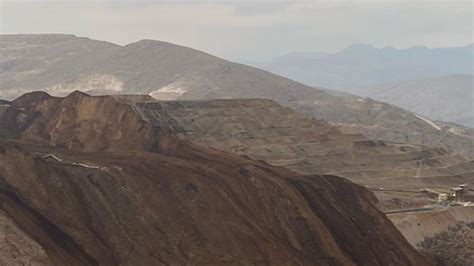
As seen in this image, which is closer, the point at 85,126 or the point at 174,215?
the point at 174,215

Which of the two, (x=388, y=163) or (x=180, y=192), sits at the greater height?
(x=180, y=192)

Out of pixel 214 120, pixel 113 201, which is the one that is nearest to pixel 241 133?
pixel 214 120

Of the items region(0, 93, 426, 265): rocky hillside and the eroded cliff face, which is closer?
region(0, 93, 426, 265): rocky hillside

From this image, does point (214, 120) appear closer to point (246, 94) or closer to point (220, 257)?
point (220, 257)

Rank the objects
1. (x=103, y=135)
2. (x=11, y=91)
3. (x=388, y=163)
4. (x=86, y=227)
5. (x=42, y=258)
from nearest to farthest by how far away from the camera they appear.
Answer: (x=42, y=258) → (x=86, y=227) → (x=103, y=135) → (x=388, y=163) → (x=11, y=91)

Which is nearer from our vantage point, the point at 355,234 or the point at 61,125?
Answer: the point at 355,234

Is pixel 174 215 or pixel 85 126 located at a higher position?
pixel 85 126

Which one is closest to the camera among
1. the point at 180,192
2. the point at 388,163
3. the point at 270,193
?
the point at 180,192

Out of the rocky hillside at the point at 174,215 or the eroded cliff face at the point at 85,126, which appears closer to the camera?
the rocky hillside at the point at 174,215
